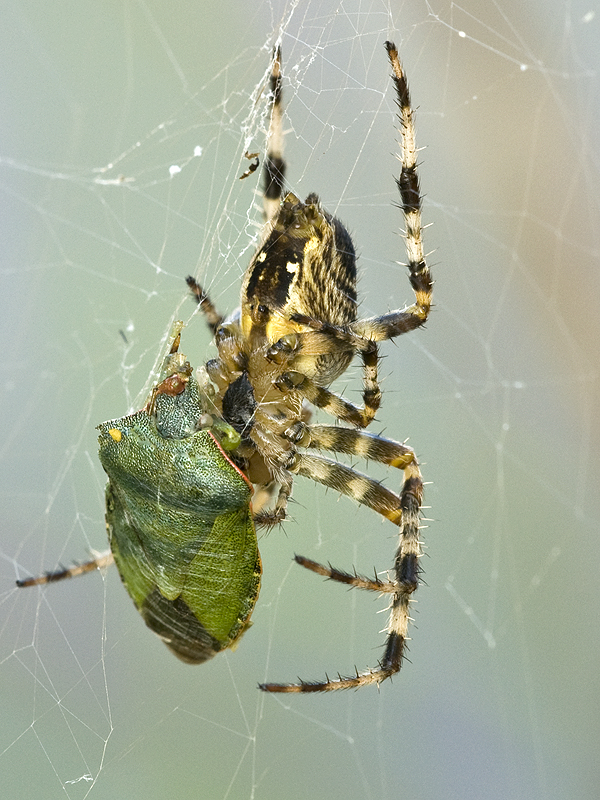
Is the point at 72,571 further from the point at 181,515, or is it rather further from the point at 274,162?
the point at 274,162

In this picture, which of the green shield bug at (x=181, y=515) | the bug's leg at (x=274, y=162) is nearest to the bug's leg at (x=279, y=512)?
the green shield bug at (x=181, y=515)

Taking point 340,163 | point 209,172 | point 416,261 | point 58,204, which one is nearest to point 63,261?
point 58,204

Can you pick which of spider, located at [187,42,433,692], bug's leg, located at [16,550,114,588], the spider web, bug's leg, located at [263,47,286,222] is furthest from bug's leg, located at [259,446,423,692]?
bug's leg, located at [263,47,286,222]

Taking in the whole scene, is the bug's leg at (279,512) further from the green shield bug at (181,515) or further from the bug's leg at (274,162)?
the bug's leg at (274,162)

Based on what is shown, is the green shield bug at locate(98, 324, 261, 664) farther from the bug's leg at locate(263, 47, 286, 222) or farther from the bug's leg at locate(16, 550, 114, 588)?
the bug's leg at locate(263, 47, 286, 222)

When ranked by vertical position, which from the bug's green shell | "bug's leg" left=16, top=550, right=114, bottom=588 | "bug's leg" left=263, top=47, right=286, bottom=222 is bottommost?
"bug's leg" left=16, top=550, right=114, bottom=588
